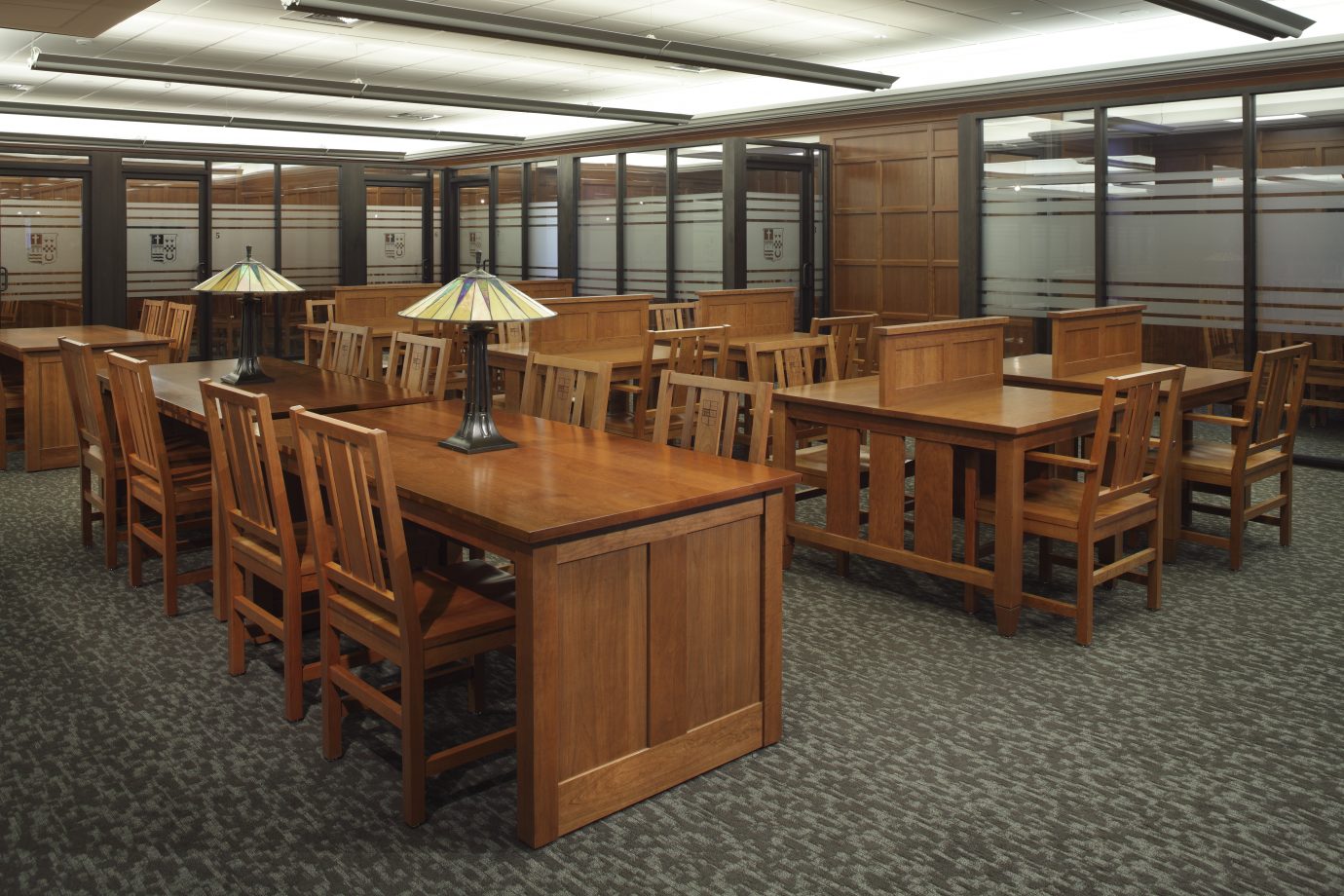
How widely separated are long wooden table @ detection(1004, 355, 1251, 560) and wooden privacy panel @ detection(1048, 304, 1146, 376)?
1.8 inches

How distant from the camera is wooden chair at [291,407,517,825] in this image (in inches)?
97.7

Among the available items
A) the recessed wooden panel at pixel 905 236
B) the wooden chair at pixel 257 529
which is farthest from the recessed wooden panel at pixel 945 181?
the wooden chair at pixel 257 529

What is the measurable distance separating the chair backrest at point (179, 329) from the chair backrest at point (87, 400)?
95.8 inches

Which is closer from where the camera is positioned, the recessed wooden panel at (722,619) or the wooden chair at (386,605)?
the wooden chair at (386,605)

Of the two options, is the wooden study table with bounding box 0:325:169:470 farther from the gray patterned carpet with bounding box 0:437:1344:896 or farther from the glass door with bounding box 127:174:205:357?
the glass door with bounding box 127:174:205:357

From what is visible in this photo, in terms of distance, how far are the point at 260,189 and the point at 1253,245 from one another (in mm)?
10120

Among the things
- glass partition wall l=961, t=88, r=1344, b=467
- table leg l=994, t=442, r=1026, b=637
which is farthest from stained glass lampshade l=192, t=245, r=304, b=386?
glass partition wall l=961, t=88, r=1344, b=467

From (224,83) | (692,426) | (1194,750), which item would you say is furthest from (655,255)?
(1194,750)

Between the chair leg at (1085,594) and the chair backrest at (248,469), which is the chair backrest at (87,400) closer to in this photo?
the chair backrest at (248,469)

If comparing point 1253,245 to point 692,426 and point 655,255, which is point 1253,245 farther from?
point 655,255

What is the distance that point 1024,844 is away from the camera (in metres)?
2.49

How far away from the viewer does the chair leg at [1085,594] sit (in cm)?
371

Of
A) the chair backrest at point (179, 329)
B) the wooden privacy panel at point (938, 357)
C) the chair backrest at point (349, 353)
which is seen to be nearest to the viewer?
the wooden privacy panel at point (938, 357)

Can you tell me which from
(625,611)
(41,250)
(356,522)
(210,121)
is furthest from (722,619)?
(210,121)
